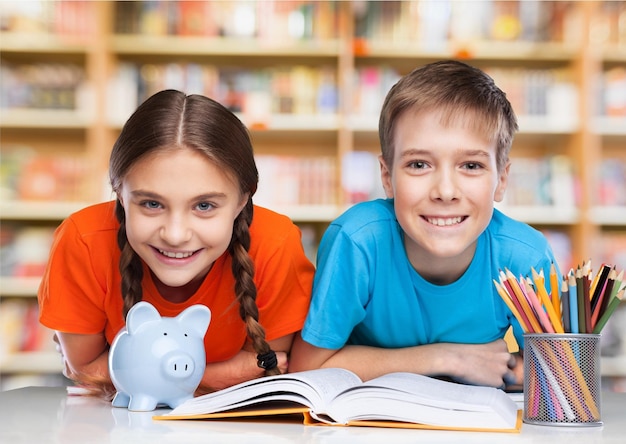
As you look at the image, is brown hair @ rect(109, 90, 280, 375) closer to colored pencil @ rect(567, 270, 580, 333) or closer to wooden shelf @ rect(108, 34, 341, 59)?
colored pencil @ rect(567, 270, 580, 333)

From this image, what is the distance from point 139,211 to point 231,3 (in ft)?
7.04

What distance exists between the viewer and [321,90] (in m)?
3.01

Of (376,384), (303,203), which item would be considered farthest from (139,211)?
(303,203)

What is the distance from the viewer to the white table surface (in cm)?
71

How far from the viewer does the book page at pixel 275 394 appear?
0.81 m

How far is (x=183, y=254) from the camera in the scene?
43.4 inches

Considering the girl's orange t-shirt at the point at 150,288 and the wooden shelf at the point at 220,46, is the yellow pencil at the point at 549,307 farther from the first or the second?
the wooden shelf at the point at 220,46

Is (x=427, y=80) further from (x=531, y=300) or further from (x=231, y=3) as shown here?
(x=231, y=3)

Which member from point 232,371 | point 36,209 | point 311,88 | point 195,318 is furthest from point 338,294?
point 36,209

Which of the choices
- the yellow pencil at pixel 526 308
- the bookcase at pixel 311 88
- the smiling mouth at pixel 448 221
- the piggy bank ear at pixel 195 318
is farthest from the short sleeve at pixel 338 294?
the bookcase at pixel 311 88

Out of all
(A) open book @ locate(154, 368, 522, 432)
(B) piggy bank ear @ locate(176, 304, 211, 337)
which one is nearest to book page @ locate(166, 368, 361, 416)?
(A) open book @ locate(154, 368, 522, 432)

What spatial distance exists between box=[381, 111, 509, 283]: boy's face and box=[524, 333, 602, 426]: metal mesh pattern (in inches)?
13.5

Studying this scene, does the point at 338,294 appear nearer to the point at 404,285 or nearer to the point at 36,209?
the point at 404,285

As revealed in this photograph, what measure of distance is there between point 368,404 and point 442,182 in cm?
42
